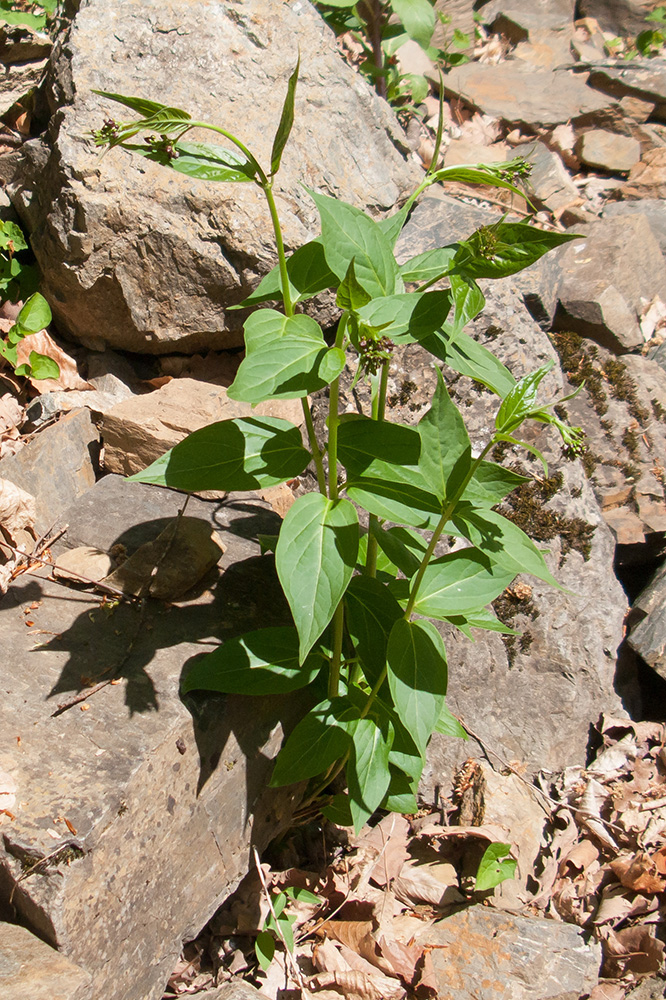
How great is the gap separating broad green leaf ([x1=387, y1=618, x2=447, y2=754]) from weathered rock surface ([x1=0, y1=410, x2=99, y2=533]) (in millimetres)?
1623

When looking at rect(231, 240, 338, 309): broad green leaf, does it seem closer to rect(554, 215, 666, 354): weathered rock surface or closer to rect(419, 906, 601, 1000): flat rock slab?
rect(554, 215, 666, 354): weathered rock surface

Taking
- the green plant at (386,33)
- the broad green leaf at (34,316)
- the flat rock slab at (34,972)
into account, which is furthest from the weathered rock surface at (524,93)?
the flat rock slab at (34,972)

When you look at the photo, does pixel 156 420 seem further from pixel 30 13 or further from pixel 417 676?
pixel 30 13

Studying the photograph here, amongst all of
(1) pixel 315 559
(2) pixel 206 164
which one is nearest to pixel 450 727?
(1) pixel 315 559

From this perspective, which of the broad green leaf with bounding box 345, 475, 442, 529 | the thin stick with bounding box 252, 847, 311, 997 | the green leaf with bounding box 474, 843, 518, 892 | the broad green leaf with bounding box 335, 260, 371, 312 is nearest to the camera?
the broad green leaf with bounding box 335, 260, 371, 312

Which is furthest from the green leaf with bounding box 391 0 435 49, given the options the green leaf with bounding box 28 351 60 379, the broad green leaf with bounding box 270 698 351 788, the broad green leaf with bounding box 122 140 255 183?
the broad green leaf with bounding box 270 698 351 788

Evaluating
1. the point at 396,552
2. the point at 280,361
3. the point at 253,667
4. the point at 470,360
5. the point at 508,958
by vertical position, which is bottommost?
the point at 508,958

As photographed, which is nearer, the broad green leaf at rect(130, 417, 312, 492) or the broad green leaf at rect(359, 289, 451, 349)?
the broad green leaf at rect(359, 289, 451, 349)

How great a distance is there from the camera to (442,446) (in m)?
1.86

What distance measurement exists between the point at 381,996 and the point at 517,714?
1169mm

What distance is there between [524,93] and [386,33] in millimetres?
1546

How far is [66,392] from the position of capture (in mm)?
3441

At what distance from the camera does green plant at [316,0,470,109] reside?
4922 mm


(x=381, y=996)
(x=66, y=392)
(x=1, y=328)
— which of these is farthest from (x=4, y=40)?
(x=381, y=996)
